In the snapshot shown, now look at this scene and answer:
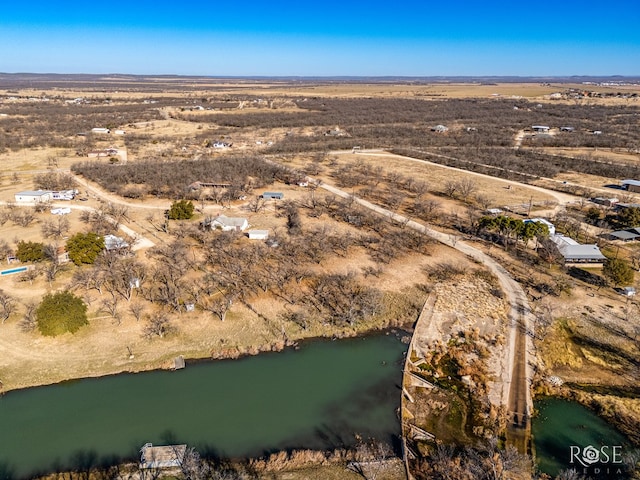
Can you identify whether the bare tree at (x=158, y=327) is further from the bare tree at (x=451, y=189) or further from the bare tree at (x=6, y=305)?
the bare tree at (x=451, y=189)

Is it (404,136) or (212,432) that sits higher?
(404,136)

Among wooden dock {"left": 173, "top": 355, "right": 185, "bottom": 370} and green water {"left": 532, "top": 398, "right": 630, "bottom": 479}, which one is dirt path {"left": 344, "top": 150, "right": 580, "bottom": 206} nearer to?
green water {"left": 532, "top": 398, "right": 630, "bottom": 479}

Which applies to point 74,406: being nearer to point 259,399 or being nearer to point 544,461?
→ point 259,399

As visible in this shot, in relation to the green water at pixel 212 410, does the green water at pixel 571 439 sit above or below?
above

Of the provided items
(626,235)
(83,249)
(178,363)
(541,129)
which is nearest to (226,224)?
(83,249)

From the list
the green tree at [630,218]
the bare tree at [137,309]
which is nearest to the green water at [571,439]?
the bare tree at [137,309]

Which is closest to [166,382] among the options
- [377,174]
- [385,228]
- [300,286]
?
[300,286]
